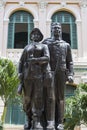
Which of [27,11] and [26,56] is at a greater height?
[27,11]

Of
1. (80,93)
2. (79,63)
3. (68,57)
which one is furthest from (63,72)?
(79,63)

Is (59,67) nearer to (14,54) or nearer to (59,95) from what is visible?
(59,95)

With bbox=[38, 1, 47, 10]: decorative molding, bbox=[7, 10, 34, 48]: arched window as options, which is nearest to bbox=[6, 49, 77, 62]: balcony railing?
bbox=[7, 10, 34, 48]: arched window

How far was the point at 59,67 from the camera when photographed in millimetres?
5766

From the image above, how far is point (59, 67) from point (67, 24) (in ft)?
47.6

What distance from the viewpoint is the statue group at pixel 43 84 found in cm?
551

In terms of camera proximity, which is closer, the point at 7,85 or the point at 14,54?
the point at 7,85

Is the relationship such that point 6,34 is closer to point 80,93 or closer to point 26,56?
point 80,93

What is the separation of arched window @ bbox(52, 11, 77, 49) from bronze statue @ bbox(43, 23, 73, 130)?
45.0ft

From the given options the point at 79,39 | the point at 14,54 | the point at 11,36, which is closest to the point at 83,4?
the point at 79,39

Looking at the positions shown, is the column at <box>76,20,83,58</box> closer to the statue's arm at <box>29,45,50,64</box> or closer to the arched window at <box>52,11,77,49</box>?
the arched window at <box>52,11,77,49</box>

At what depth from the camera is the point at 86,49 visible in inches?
756

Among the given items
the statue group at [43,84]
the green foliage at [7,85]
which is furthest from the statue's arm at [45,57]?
the green foliage at [7,85]

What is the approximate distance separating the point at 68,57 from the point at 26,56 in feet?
2.67
